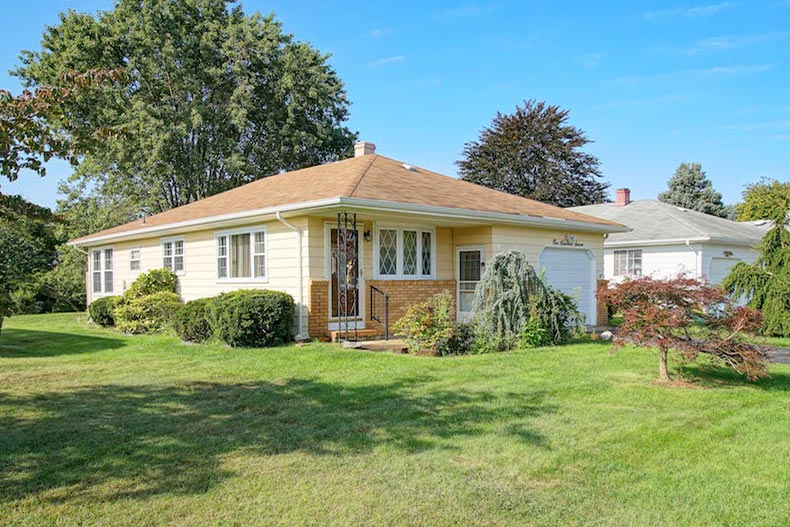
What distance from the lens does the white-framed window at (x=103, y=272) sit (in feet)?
66.1

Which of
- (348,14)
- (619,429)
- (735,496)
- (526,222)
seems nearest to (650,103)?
(526,222)

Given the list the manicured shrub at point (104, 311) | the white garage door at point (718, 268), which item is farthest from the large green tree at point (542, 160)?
the manicured shrub at point (104, 311)

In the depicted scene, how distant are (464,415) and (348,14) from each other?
11.8 metres

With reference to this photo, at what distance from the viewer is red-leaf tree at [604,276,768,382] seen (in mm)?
7172

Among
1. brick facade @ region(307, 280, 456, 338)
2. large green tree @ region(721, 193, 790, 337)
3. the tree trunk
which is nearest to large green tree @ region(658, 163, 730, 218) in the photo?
large green tree @ region(721, 193, 790, 337)

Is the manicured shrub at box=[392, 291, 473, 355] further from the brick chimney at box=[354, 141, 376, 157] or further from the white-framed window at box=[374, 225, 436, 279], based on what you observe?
the brick chimney at box=[354, 141, 376, 157]

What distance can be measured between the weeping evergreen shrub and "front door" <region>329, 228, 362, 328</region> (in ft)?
9.01

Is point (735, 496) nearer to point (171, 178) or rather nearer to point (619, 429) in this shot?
point (619, 429)

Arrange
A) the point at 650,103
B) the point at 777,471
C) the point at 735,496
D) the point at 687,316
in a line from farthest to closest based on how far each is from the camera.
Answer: the point at 650,103 → the point at 687,316 → the point at 777,471 → the point at 735,496

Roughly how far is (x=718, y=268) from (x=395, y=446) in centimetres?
1837

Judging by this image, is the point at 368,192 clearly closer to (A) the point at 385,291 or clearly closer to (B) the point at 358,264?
(B) the point at 358,264

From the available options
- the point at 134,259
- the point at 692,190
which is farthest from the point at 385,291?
the point at 692,190

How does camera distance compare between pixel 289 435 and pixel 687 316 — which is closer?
pixel 289 435

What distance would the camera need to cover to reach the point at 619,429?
18.2 ft
